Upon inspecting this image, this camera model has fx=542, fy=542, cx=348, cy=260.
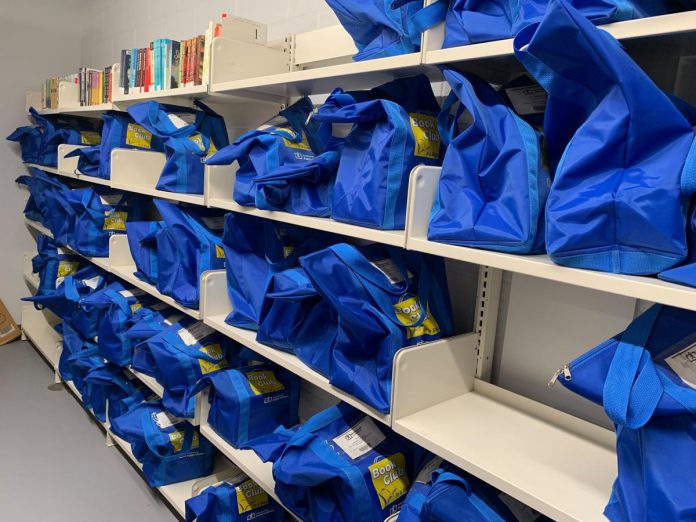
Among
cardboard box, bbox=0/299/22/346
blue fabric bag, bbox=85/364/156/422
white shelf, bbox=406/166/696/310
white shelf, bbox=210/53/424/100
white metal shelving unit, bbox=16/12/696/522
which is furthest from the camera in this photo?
cardboard box, bbox=0/299/22/346

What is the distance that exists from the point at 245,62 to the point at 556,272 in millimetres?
1494

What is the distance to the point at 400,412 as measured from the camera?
1283 mm

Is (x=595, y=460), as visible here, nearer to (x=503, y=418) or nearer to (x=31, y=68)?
(x=503, y=418)

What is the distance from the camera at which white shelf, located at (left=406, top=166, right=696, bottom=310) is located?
79cm

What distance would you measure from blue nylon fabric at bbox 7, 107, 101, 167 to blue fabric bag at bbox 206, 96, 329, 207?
217cm

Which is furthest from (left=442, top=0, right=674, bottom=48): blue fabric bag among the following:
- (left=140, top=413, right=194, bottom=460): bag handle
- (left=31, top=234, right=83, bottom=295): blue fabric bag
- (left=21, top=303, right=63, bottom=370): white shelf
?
(left=21, top=303, right=63, bottom=370): white shelf

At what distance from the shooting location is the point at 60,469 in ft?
8.65

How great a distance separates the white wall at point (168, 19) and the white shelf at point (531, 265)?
3.62 ft

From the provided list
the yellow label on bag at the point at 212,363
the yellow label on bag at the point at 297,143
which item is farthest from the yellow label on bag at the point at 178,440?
the yellow label on bag at the point at 297,143

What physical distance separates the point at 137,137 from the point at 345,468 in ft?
6.69

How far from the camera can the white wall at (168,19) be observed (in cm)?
215

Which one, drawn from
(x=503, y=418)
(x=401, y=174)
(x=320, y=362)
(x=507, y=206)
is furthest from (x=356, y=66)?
(x=503, y=418)

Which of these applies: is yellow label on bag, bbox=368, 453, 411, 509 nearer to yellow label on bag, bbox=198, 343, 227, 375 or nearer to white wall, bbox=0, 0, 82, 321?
yellow label on bag, bbox=198, 343, 227, 375

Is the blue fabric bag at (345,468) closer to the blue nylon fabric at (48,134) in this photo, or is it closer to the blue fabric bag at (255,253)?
the blue fabric bag at (255,253)
